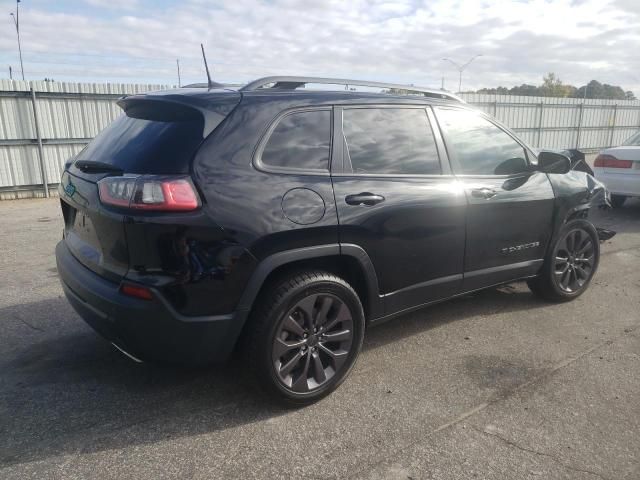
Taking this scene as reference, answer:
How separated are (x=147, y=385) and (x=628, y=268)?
5.33 metres

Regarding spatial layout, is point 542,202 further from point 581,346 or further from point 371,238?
point 371,238

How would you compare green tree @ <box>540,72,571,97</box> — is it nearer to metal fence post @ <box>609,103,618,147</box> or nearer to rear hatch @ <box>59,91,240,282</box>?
metal fence post @ <box>609,103,618,147</box>

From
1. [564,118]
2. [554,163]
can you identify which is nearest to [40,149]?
[554,163]

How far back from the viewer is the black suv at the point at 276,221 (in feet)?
8.47

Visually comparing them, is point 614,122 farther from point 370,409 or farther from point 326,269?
point 370,409

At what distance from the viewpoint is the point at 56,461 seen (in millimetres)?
2469

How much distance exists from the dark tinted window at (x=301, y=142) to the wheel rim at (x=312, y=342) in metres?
0.77

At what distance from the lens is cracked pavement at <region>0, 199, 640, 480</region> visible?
8.21 feet

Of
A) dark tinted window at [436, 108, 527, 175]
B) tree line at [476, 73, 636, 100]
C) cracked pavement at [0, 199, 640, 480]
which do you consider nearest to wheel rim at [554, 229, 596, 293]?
cracked pavement at [0, 199, 640, 480]

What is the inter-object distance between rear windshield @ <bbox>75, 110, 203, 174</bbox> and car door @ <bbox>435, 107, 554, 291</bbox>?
1.87 meters

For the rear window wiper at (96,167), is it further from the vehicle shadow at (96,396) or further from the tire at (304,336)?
the vehicle shadow at (96,396)

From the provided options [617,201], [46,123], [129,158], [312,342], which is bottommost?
[617,201]

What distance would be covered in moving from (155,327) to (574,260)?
3.82 meters

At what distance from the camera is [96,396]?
305cm
